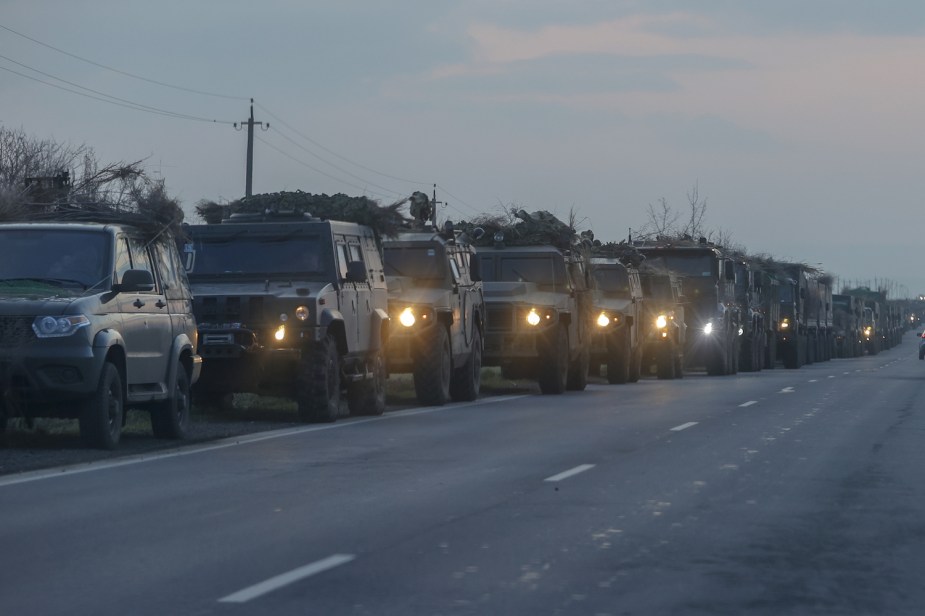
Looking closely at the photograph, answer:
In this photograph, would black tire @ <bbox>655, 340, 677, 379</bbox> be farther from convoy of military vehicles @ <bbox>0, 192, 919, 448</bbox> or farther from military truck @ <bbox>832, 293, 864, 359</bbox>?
military truck @ <bbox>832, 293, 864, 359</bbox>

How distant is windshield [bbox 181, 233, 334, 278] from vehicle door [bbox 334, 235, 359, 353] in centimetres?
29

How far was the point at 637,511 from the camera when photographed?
10.6 meters

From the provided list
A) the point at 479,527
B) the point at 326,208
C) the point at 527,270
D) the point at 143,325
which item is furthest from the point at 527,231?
the point at 479,527

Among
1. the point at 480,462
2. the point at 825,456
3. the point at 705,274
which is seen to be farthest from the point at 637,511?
the point at 705,274

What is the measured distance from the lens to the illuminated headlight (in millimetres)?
14086

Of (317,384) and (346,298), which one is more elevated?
(346,298)

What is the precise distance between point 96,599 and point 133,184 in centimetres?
1266

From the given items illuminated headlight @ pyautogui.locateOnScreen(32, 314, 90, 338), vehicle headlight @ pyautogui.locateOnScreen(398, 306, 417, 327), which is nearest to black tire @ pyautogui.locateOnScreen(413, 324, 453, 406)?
vehicle headlight @ pyautogui.locateOnScreen(398, 306, 417, 327)

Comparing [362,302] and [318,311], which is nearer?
[318,311]

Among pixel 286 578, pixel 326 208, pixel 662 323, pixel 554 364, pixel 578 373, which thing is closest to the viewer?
pixel 286 578

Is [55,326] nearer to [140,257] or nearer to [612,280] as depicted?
[140,257]

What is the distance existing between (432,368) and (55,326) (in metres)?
9.40

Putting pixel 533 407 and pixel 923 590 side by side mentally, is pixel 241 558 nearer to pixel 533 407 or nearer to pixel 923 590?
pixel 923 590

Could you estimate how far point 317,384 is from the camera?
18.7m
